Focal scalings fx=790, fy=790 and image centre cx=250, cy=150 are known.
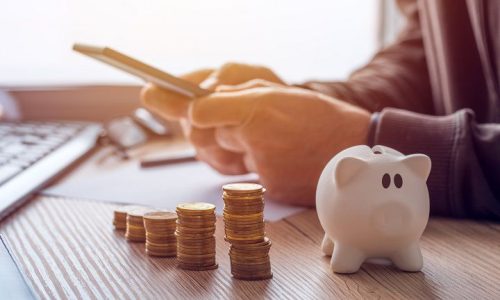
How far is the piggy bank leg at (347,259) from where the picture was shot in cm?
64

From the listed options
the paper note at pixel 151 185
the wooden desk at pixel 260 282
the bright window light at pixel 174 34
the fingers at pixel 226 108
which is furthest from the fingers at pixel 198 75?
the bright window light at pixel 174 34

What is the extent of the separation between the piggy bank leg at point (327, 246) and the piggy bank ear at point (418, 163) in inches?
3.8

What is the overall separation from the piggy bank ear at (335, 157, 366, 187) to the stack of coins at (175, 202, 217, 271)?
107mm

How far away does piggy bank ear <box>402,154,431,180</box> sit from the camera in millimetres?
639

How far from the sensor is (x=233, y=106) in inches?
34.8

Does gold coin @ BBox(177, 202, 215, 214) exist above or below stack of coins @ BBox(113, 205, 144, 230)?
above

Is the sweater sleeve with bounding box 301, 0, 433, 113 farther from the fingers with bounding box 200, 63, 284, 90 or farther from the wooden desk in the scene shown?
the wooden desk

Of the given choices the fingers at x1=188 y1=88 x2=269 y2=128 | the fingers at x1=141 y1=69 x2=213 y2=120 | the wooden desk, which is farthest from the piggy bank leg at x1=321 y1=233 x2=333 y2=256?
the fingers at x1=141 y1=69 x2=213 y2=120

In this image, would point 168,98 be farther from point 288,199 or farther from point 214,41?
point 214,41

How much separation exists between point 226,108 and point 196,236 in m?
0.27

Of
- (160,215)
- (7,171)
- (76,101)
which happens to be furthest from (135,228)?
(76,101)

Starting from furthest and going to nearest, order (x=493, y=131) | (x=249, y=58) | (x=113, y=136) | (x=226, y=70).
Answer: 1. (x=249, y=58)
2. (x=113, y=136)
3. (x=226, y=70)
4. (x=493, y=131)

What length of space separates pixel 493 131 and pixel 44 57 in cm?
121

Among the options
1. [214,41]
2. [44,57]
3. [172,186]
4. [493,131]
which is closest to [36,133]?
[172,186]
